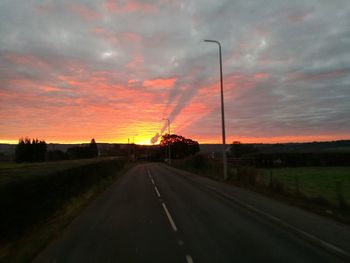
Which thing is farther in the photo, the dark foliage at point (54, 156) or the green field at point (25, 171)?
the dark foliage at point (54, 156)

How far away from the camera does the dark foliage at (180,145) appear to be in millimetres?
139500

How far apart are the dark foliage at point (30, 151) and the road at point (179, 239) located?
224ft

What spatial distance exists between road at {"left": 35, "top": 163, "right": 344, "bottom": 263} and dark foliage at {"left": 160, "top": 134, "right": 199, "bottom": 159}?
12444 centimetres

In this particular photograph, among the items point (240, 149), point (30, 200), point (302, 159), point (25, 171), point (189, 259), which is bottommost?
point (189, 259)

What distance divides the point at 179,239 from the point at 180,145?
13071 cm

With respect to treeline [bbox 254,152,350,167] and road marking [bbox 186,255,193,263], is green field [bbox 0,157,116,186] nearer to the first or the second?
road marking [bbox 186,255,193,263]

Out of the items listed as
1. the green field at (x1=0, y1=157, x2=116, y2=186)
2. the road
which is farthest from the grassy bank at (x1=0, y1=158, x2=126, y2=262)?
the road

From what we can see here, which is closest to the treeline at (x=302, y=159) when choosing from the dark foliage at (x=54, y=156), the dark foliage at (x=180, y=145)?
the dark foliage at (x=54, y=156)

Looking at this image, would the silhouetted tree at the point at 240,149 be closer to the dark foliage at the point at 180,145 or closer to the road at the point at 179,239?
the dark foliage at the point at 180,145

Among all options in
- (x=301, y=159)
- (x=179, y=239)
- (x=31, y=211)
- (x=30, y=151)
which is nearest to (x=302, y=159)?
(x=301, y=159)

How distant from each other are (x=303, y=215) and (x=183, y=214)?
14.4 ft

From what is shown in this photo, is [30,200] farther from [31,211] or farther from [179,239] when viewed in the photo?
[179,239]

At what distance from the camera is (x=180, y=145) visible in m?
140

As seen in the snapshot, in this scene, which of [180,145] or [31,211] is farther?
[180,145]
